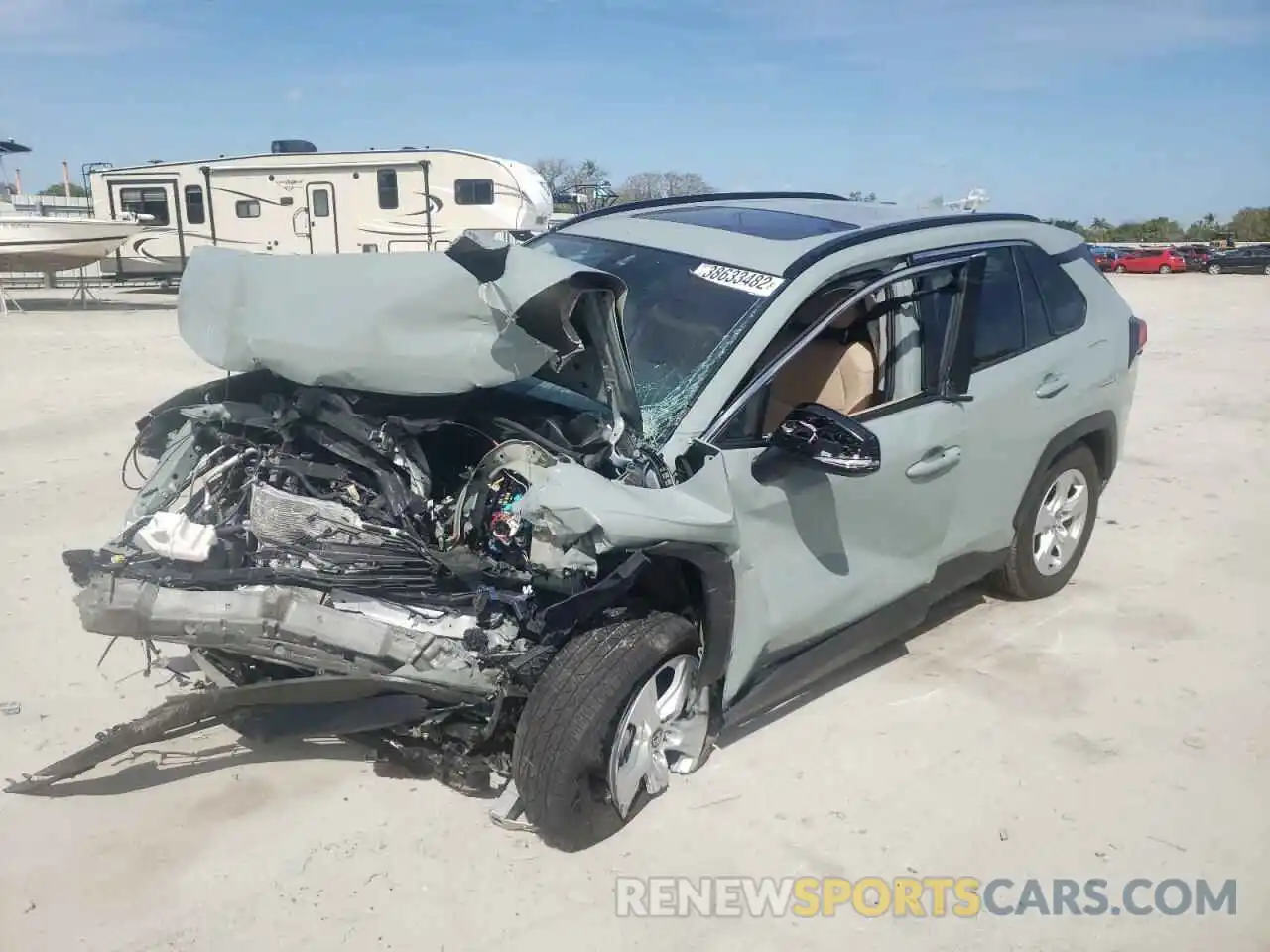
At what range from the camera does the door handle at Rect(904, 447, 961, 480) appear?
3762 millimetres

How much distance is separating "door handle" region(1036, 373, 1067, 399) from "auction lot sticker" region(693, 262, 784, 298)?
1.58 meters

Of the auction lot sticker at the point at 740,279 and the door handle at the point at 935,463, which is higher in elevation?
the auction lot sticker at the point at 740,279

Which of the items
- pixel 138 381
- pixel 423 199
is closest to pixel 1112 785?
pixel 138 381

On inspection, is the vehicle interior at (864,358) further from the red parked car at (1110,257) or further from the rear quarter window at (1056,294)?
the red parked car at (1110,257)

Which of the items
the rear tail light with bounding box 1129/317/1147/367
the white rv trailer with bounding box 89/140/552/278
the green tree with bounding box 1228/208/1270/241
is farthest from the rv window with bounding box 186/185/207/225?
the green tree with bounding box 1228/208/1270/241

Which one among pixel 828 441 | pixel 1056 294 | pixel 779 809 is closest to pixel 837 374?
pixel 828 441

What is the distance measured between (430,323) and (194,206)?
21542mm

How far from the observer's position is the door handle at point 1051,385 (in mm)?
4449

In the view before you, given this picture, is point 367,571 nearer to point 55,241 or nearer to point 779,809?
point 779,809

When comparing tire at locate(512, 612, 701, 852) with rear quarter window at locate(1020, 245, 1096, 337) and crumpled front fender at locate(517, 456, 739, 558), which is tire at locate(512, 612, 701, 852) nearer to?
crumpled front fender at locate(517, 456, 739, 558)

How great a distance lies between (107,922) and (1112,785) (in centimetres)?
331

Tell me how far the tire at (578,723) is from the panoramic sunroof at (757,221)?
1785 millimetres

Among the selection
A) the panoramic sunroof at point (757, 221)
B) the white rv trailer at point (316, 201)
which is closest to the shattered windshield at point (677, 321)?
the panoramic sunroof at point (757, 221)

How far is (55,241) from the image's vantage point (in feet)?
64.5
